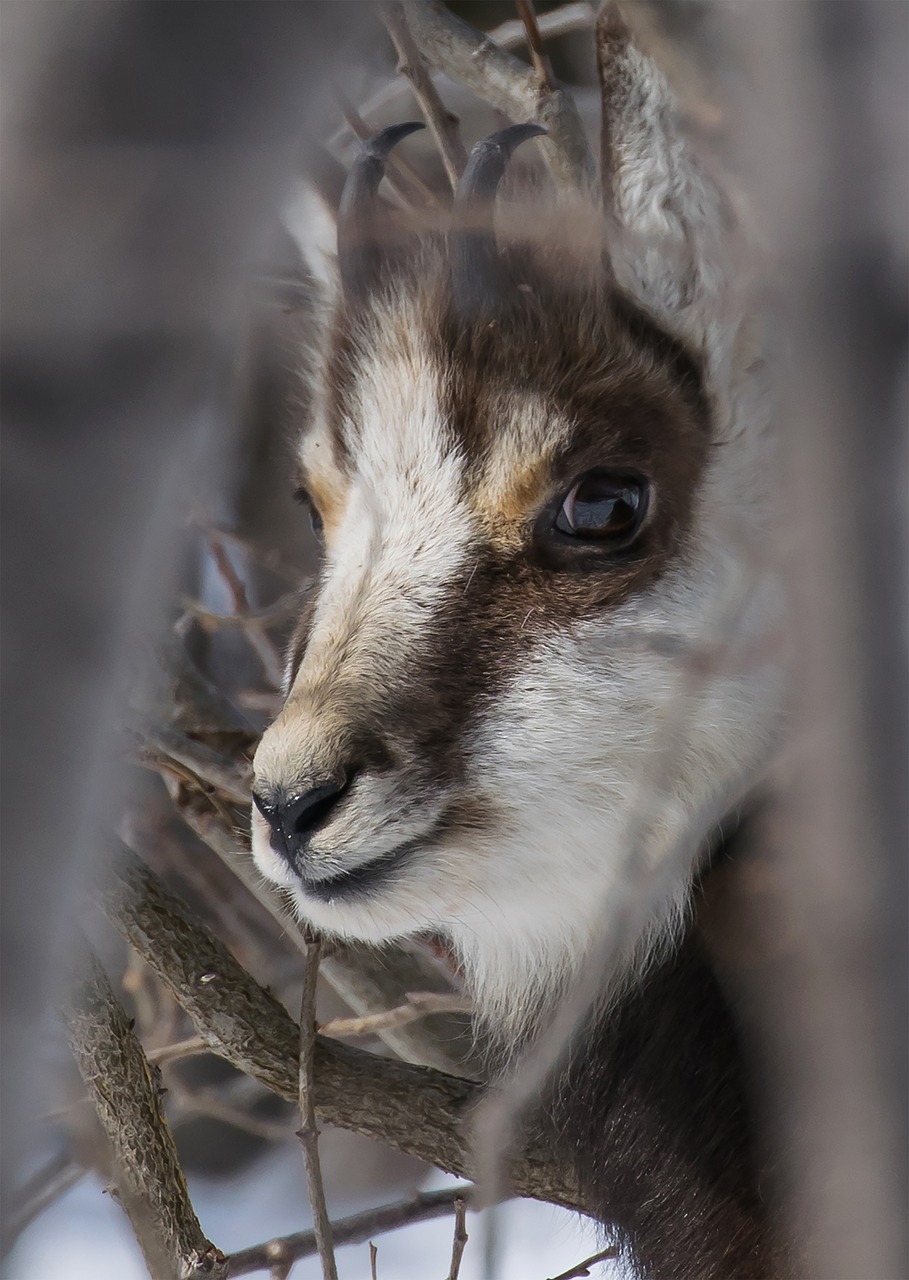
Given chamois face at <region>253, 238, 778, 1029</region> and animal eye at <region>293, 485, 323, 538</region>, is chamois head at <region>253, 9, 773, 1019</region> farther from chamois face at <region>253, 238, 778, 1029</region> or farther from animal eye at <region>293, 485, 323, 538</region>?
animal eye at <region>293, 485, 323, 538</region>

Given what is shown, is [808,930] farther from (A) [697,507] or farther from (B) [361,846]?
(A) [697,507]

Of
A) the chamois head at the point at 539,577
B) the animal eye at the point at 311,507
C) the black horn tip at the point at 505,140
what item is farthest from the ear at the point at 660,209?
the animal eye at the point at 311,507

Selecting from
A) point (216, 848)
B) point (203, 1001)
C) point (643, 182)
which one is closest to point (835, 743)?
point (643, 182)

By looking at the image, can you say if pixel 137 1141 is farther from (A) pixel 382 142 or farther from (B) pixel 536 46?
(B) pixel 536 46

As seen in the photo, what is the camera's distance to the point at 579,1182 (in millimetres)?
2299

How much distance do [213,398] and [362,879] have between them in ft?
3.89

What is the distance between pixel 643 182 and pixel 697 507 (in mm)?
451

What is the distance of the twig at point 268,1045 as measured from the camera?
2.10 m

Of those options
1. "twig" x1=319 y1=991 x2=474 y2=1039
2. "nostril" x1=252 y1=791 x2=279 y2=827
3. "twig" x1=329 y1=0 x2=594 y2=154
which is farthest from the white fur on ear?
"twig" x1=319 y1=991 x2=474 y2=1039

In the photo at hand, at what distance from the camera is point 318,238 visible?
257 cm

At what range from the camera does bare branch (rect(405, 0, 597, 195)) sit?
8.20 feet

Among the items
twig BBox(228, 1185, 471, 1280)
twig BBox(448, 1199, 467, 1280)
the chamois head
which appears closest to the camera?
the chamois head

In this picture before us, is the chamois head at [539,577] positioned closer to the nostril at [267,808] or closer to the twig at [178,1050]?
the nostril at [267,808]

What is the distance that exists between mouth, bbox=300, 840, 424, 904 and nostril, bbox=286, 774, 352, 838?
0.32 feet
